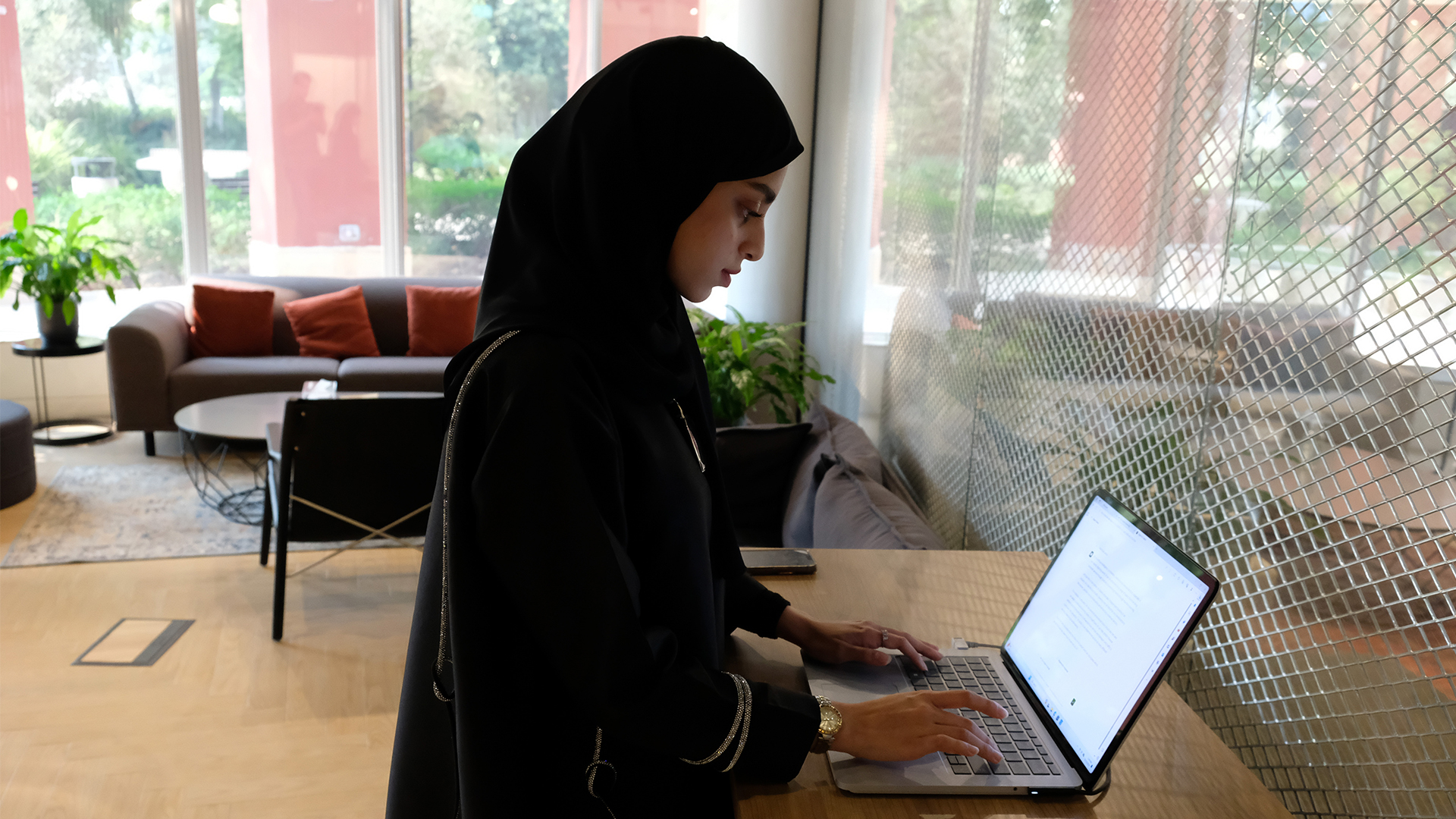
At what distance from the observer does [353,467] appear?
2.92m

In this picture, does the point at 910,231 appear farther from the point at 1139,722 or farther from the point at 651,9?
the point at 651,9

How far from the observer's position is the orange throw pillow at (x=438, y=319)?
5469mm

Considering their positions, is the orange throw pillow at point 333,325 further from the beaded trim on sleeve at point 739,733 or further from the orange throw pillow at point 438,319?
the beaded trim on sleeve at point 739,733

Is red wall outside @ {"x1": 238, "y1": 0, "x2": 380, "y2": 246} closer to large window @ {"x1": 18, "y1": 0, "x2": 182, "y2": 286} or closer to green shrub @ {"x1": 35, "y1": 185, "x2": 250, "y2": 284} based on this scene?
green shrub @ {"x1": 35, "y1": 185, "x2": 250, "y2": 284}

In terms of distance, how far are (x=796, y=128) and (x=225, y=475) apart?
119 inches

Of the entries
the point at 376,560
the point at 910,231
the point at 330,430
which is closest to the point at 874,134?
the point at 910,231

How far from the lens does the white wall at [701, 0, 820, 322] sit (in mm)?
4461

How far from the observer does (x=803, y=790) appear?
3.12 feet

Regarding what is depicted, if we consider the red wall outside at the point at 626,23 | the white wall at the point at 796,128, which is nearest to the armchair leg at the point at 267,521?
the white wall at the point at 796,128

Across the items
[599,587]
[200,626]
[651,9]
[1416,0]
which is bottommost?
[200,626]

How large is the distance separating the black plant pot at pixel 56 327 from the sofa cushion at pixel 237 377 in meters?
0.50

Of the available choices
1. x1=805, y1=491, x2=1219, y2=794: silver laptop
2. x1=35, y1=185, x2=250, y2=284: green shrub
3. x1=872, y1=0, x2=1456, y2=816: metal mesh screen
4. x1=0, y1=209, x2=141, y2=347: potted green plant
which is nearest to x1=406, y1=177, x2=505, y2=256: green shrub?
x1=35, y1=185, x2=250, y2=284: green shrub

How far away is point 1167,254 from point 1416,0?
49 cm

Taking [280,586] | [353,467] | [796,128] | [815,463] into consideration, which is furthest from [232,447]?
[815,463]
